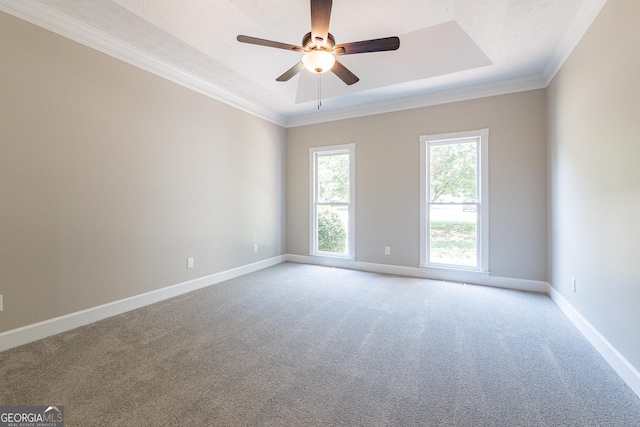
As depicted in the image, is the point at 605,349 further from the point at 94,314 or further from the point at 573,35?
the point at 94,314

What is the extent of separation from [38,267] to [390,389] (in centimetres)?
303

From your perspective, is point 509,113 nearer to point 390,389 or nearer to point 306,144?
point 306,144

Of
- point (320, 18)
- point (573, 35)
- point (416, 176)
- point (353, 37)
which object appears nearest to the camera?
point (320, 18)

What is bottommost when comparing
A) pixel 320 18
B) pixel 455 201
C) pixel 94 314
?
pixel 94 314

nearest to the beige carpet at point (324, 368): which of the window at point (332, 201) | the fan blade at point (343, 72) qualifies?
the window at point (332, 201)

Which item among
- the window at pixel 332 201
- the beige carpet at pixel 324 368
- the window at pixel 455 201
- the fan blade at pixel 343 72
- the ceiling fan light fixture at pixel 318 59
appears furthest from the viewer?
the window at pixel 332 201

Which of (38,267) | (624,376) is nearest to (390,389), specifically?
(624,376)

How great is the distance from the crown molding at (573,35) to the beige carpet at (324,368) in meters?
2.75

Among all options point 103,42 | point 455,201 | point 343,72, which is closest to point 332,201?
point 455,201

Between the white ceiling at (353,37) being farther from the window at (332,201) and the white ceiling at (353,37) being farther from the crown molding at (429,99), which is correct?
the window at (332,201)

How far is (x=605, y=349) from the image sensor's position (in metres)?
2.08

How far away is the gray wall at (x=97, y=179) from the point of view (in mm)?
2229

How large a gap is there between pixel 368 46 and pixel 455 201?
2.80 meters

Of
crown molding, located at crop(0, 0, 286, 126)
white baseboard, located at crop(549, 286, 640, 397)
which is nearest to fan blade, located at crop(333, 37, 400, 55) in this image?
crown molding, located at crop(0, 0, 286, 126)
